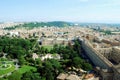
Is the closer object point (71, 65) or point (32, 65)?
point (71, 65)

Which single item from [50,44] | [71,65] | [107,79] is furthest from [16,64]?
[50,44]

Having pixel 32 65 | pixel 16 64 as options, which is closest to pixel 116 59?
pixel 32 65

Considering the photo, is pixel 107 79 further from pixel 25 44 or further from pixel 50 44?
pixel 50 44

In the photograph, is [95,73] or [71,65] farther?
[71,65]

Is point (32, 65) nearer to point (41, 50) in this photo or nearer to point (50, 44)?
point (41, 50)

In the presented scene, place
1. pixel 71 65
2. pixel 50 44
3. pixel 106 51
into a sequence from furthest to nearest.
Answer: pixel 50 44 → pixel 106 51 → pixel 71 65

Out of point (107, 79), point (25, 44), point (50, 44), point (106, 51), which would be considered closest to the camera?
point (107, 79)

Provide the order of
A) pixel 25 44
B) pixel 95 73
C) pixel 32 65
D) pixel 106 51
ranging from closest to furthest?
pixel 95 73 → pixel 32 65 → pixel 106 51 → pixel 25 44

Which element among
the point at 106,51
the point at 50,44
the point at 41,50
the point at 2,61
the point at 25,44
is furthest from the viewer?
the point at 50,44
